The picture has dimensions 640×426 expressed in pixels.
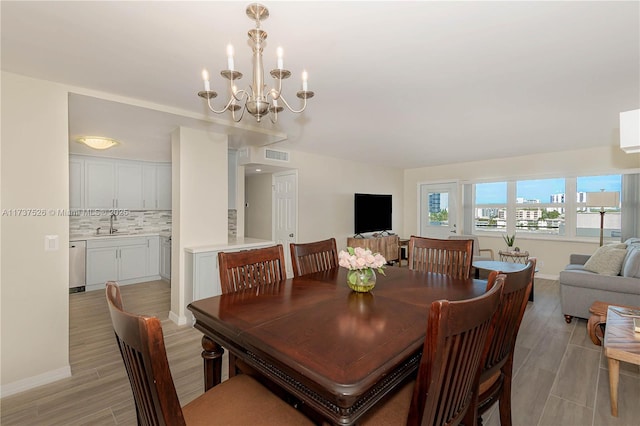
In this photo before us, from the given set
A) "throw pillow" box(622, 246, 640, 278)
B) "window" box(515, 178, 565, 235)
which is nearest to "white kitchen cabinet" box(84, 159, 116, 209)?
"throw pillow" box(622, 246, 640, 278)

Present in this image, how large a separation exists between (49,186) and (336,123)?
9.22 feet

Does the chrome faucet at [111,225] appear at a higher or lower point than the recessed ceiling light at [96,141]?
lower

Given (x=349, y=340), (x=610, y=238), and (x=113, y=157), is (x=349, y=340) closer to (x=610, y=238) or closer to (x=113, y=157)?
(x=113, y=157)

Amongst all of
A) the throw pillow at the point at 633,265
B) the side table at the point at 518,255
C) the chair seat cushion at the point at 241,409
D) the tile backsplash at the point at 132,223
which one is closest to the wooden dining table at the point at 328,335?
the chair seat cushion at the point at 241,409

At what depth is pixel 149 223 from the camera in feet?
19.3

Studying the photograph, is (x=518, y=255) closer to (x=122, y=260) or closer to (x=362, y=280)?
(x=362, y=280)

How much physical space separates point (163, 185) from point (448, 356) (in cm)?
609

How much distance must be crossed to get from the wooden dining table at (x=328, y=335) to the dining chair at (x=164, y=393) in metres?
0.13

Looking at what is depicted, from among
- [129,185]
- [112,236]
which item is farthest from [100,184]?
[112,236]

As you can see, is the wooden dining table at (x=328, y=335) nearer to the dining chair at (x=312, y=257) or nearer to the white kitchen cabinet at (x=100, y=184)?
the dining chair at (x=312, y=257)

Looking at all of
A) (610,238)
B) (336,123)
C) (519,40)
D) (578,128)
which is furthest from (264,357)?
(610,238)

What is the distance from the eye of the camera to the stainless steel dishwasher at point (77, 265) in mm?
4543

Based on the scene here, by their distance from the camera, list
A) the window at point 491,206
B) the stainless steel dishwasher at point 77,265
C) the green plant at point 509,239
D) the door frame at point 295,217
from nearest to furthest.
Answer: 1. the stainless steel dishwasher at point 77,265
2. the door frame at point 295,217
3. the green plant at point 509,239
4. the window at point 491,206

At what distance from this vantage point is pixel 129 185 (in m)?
5.38
